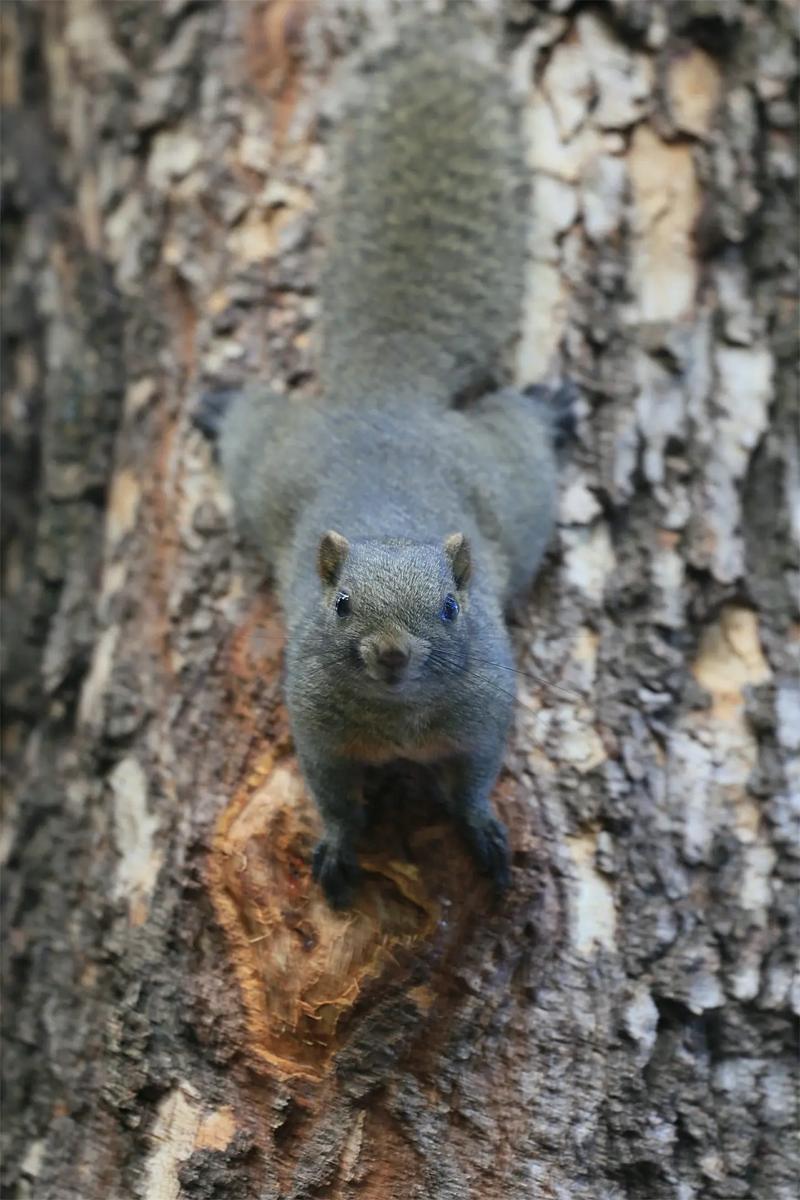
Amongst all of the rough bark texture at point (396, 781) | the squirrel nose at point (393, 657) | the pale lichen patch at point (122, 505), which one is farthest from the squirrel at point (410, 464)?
the pale lichen patch at point (122, 505)

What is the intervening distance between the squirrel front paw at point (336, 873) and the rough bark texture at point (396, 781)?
0.05m

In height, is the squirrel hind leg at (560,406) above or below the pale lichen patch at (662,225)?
below

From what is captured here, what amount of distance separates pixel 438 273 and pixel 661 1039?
227 centimetres

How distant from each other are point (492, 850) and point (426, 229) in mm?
2017

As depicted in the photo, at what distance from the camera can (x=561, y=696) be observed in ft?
10.5

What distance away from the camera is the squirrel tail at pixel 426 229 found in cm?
376

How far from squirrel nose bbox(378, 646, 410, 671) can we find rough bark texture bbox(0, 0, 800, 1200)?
1.83 feet

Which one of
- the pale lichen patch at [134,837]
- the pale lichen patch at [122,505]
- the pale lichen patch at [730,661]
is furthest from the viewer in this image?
the pale lichen patch at [122,505]

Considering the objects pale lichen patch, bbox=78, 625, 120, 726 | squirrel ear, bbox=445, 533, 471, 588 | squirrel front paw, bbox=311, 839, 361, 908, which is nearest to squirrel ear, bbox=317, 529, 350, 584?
squirrel ear, bbox=445, 533, 471, 588

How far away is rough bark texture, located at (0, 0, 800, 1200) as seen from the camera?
9.14ft

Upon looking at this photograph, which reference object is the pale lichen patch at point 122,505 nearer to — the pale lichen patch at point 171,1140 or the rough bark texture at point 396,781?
the rough bark texture at point 396,781

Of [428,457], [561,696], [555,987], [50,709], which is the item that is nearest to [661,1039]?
[555,987]

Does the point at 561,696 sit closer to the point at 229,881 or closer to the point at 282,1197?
the point at 229,881

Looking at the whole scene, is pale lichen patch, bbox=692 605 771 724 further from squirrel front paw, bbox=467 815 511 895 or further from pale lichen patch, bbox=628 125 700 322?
pale lichen patch, bbox=628 125 700 322
